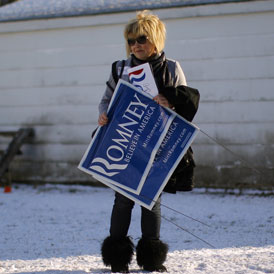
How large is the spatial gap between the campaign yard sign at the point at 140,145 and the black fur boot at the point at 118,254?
0.99ft

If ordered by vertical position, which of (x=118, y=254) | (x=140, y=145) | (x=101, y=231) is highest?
(x=140, y=145)

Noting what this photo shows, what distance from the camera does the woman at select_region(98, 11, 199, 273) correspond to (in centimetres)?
273

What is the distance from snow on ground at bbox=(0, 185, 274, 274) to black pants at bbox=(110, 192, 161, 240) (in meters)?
0.16

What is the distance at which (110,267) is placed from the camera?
9.92ft

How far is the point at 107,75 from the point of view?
19.9 feet

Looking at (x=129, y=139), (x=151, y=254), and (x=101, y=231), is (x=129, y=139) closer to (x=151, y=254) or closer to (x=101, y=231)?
(x=151, y=254)

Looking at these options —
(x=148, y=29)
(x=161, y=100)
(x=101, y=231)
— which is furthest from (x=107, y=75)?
(x=161, y=100)

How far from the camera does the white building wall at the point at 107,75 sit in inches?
217

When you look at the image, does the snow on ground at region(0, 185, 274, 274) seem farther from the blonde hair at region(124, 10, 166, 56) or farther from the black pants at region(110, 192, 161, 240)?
the blonde hair at region(124, 10, 166, 56)

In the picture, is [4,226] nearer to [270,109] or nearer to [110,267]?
[110,267]

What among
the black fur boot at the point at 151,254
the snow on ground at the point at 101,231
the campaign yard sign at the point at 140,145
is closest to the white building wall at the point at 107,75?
the snow on ground at the point at 101,231

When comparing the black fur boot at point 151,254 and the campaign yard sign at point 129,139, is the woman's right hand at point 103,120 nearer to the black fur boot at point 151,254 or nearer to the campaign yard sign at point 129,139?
the campaign yard sign at point 129,139

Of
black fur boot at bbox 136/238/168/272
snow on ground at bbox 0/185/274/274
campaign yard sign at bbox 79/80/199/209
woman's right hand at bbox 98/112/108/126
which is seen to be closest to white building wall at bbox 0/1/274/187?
snow on ground at bbox 0/185/274/274

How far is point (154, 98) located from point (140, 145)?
27 centimetres
